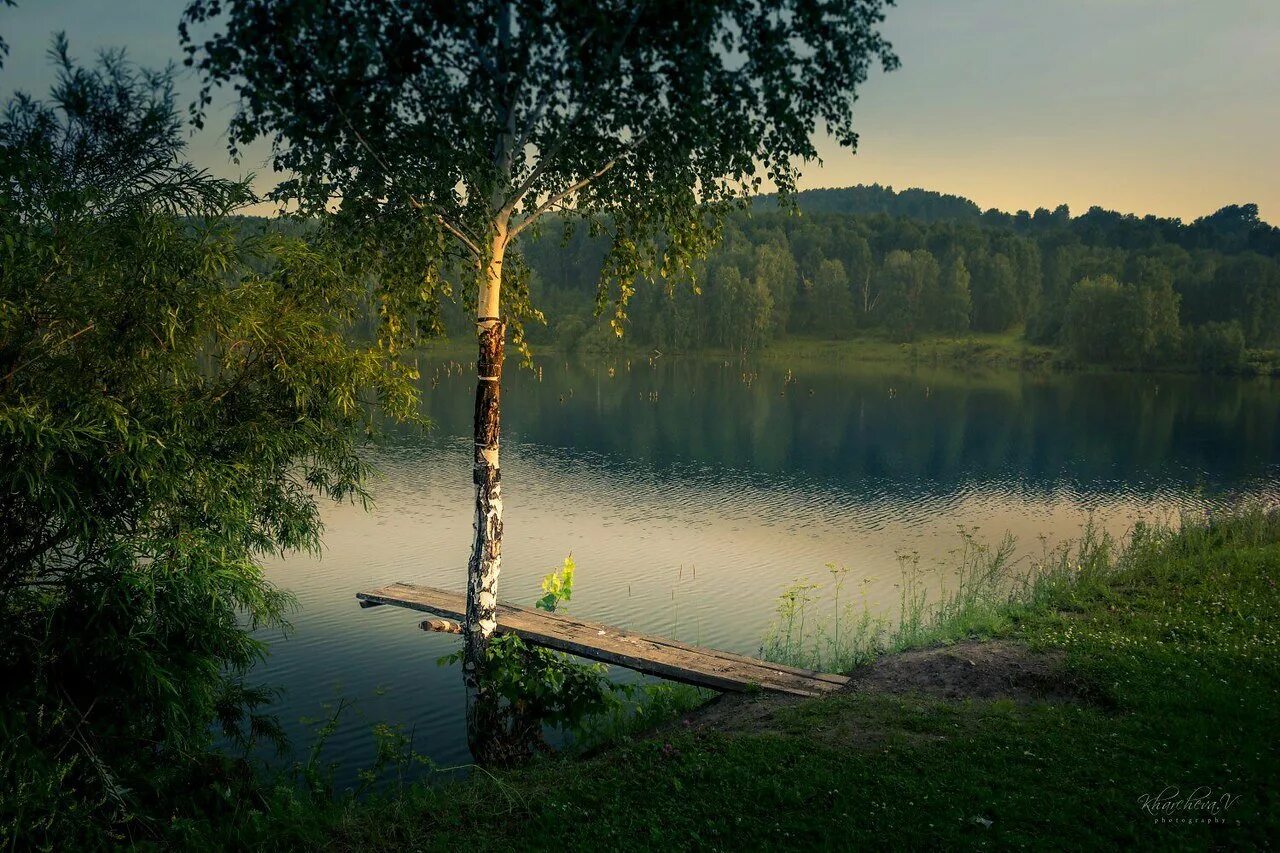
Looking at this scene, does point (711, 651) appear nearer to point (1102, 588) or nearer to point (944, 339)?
point (1102, 588)

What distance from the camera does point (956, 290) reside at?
462 ft

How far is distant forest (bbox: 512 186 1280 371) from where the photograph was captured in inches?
4299

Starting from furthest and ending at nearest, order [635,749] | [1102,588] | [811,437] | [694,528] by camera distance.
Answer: [811,437], [694,528], [1102,588], [635,749]

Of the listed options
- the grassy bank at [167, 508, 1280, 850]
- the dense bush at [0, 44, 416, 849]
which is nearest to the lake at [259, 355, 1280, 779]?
the dense bush at [0, 44, 416, 849]

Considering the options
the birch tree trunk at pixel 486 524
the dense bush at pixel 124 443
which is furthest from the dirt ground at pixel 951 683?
the dense bush at pixel 124 443

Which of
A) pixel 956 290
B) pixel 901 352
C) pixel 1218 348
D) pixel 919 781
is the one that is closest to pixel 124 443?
pixel 919 781

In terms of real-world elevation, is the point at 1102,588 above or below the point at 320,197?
below

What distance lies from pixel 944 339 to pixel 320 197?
143 meters

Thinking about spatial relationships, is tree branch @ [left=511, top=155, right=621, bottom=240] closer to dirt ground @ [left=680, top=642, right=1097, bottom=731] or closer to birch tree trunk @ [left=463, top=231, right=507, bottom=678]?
birch tree trunk @ [left=463, top=231, right=507, bottom=678]

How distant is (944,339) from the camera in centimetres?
14462

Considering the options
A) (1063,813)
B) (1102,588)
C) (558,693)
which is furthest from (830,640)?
(1063,813)

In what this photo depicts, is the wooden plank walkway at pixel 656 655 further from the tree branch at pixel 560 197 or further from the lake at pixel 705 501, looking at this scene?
the tree branch at pixel 560 197

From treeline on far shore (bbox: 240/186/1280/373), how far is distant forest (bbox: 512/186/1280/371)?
0.84ft

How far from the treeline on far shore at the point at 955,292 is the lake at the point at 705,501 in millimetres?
33643
